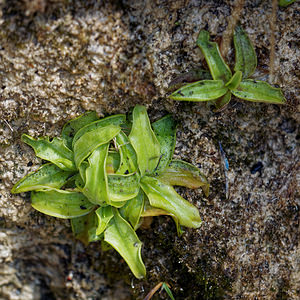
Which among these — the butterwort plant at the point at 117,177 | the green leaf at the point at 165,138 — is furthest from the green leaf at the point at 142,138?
the green leaf at the point at 165,138

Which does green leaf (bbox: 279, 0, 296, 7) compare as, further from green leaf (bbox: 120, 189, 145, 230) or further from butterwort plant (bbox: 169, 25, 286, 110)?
green leaf (bbox: 120, 189, 145, 230)

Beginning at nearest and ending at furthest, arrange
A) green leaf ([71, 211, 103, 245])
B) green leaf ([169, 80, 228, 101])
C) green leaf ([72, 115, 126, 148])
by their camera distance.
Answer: green leaf ([169, 80, 228, 101]) < green leaf ([72, 115, 126, 148]) < green leaf ([71, 211, 103, 245])

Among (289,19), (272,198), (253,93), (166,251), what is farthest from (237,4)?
(166,251)

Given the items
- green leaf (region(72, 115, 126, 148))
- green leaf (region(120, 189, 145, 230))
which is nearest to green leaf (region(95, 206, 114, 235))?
green leaf (region(120, 189, 145, 230))

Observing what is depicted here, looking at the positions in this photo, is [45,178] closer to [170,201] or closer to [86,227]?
[86,227]

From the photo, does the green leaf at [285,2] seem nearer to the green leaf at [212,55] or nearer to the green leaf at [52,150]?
the green leaf at [212,55]

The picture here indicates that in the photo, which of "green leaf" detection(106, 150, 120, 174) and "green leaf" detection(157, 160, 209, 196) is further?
"green leaf" detection(157, 160, 209, 196)
